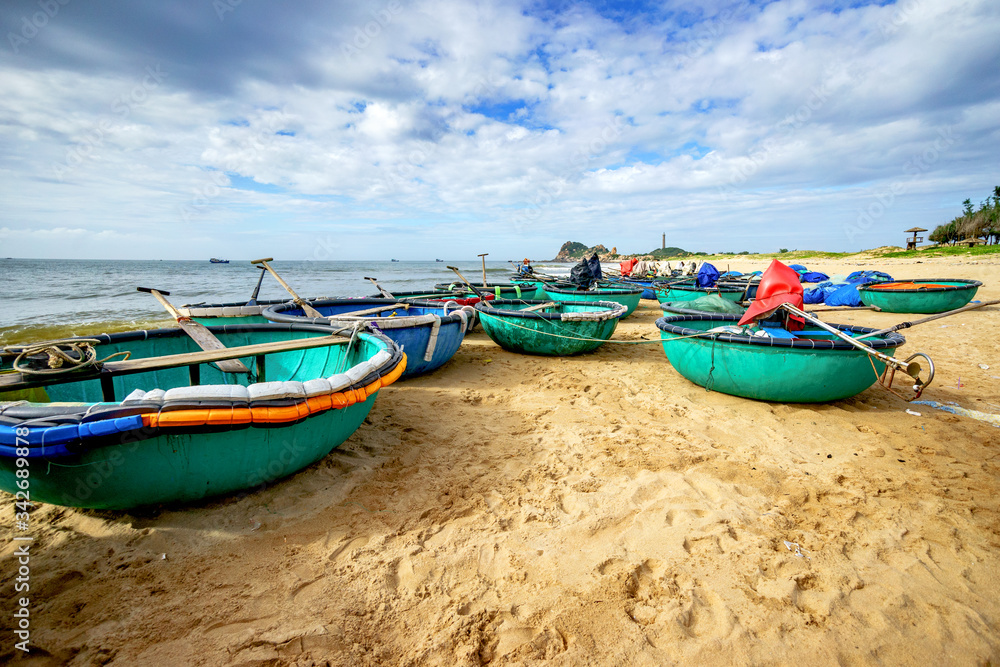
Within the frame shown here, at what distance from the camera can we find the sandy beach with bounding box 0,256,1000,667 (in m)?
2.00

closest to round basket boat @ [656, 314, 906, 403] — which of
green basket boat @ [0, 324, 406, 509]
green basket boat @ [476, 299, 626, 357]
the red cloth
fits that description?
the red cloth

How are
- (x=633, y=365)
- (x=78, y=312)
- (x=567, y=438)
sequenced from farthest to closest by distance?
(x=78, y=312) → (x=633, y=365) → (x=567, y=438)

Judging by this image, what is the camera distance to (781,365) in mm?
4695

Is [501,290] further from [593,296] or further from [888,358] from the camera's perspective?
[888,358]

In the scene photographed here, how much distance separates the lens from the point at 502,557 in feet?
8.47

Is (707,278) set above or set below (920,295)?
above

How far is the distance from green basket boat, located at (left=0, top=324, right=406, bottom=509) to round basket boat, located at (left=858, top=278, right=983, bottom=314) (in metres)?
13.8

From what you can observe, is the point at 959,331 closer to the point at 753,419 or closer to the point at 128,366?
the point at 753,419

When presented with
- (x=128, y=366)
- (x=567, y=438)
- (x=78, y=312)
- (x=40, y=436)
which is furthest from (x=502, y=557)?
(x=78, y=312)

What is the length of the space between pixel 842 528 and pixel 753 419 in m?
1.90

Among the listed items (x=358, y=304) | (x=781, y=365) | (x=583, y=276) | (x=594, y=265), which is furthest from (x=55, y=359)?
(x=594, y=265)

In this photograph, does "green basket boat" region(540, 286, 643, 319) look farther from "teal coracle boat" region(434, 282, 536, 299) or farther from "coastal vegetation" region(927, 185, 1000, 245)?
"coastal vegetation" region(927, 185, 1000, 245)

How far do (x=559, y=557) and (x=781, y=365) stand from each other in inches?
141

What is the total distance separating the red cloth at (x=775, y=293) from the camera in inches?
204
